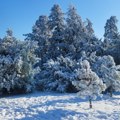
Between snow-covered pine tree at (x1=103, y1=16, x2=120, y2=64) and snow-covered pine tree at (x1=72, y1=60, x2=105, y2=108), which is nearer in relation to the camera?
snow-covered pine tree at (x1=72, y1=60, x2=105, y2=108)

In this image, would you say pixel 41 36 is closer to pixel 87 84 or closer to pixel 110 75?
pixel 110 75

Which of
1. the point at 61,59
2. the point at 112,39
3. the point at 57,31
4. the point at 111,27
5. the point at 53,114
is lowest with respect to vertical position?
the point at 53,114

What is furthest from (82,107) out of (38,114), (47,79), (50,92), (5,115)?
(47,79)

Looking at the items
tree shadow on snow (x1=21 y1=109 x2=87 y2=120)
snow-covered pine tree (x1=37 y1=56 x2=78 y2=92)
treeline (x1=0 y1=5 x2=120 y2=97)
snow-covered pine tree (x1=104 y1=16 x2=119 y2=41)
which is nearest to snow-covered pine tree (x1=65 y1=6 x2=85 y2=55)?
treeline (x1=0 y1=5 x2=120 y2=97)

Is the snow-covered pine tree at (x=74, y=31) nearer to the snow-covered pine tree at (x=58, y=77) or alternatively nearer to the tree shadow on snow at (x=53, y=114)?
the snow-covered pine tree at (x=58, y=77)

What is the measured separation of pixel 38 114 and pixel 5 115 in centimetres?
197

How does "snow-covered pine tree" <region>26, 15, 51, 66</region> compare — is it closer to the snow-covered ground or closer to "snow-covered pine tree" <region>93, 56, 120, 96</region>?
"snow-covered pine tree" <region>93, 56, 120, 96</region>

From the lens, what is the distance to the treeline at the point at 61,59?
23.5 meters

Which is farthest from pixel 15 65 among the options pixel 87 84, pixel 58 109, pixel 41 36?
pixel 41 36

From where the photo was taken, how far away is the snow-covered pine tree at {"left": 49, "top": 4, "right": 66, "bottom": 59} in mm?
35219

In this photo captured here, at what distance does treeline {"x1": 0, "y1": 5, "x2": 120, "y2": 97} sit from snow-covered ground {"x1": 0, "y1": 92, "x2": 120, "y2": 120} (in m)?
1.17

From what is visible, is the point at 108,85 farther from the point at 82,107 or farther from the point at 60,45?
the point at 60,45

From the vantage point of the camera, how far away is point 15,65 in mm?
24781

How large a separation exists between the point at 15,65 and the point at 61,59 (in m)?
5.17
